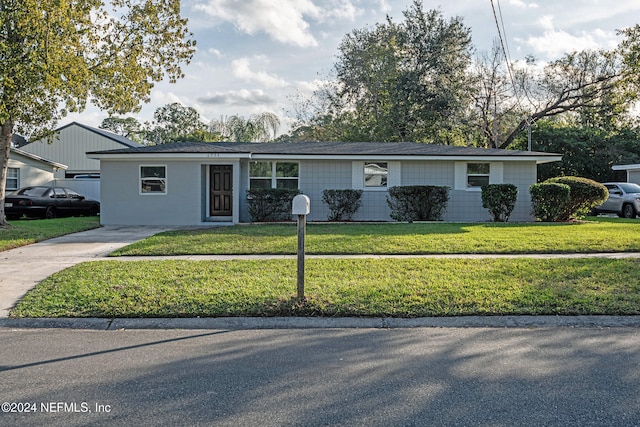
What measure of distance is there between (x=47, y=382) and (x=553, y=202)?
52.5 feet

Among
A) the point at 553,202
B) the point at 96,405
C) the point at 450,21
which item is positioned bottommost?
the point at 96,405

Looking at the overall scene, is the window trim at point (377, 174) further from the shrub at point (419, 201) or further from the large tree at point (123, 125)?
the large tree at point (123, 125)

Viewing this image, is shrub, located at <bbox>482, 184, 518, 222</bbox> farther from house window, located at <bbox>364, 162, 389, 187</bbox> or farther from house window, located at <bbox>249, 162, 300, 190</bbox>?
house window, located at <bbox>249, 162, 300, 190</bbox>

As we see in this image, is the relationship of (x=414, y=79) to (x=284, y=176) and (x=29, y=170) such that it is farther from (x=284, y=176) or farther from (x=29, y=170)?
(x=29, y=170)

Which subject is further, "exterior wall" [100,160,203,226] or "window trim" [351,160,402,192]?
"window trim" [351,160,402,192]

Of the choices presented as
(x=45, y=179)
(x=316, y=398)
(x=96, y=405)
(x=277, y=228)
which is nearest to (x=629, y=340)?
(x=316, y=398)

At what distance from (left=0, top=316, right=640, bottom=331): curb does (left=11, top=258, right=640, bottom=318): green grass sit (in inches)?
5.1

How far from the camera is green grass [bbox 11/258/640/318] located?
5.91 meters

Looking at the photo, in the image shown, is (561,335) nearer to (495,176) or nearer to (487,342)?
(487,342)

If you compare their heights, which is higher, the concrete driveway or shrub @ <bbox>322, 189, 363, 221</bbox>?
shrub @ <bbox>322, 189, 363, 221</bbox>

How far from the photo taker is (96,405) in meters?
3.48

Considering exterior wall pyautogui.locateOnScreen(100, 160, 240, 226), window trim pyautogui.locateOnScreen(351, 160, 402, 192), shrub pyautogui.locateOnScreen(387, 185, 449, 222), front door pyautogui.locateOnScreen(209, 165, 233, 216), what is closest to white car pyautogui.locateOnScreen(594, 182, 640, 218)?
shrub pyautogui.locateOnScreen(387, 185, 449, 222)

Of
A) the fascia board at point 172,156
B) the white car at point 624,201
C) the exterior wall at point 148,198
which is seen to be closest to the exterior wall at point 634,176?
the white car at point 624,201

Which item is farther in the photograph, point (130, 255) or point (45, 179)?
point (45, 179)
